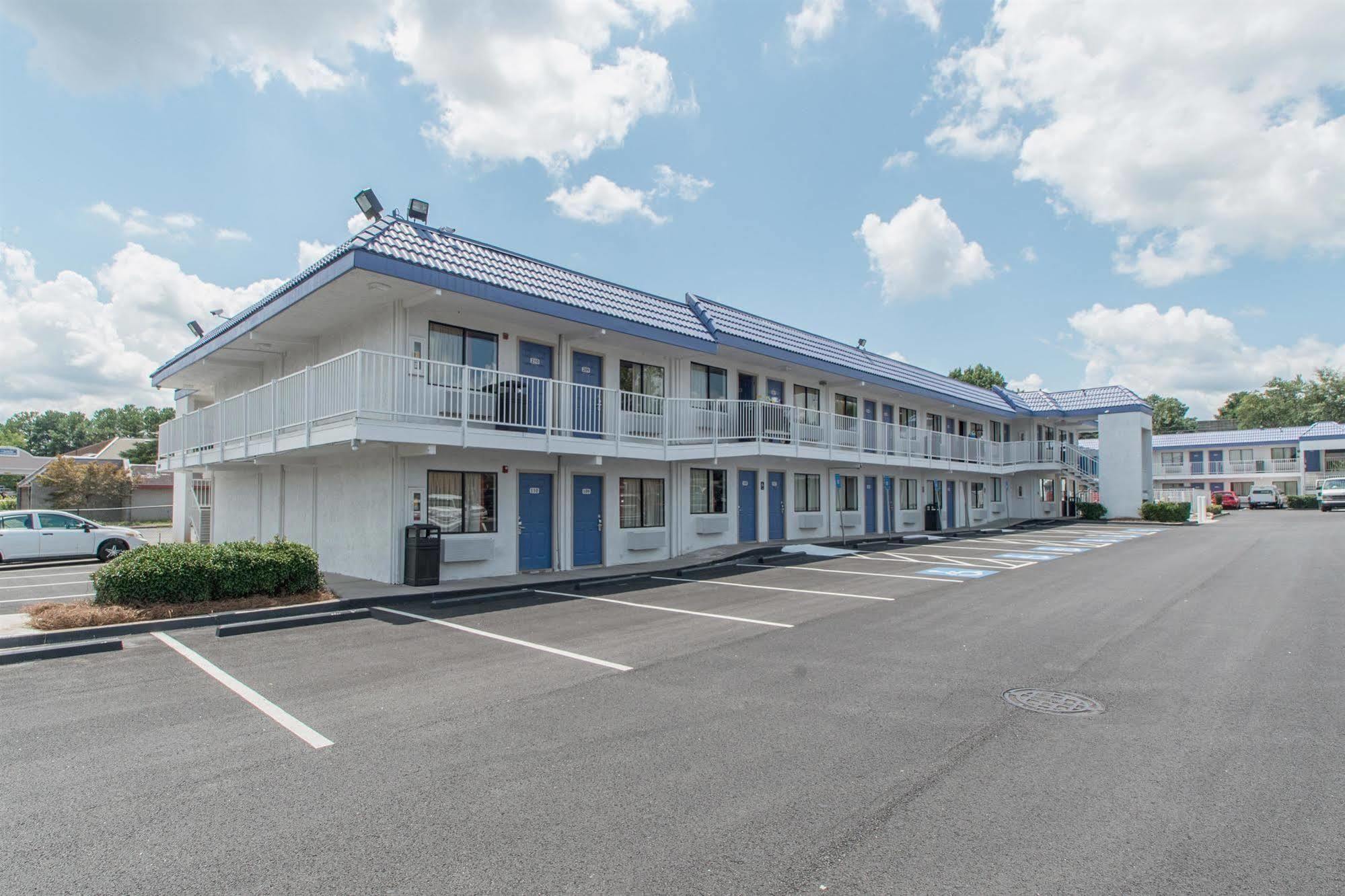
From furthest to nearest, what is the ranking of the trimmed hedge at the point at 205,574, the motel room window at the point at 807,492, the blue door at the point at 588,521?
the motel room window at the point at 807,492, the blue door at the point at 588,521, the trimmed hedge at the point at 205,574

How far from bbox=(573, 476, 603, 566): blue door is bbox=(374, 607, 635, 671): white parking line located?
5.58 m

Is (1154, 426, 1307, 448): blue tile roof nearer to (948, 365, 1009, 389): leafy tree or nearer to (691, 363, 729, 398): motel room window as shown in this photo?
(948, 365, 1009, 389): leafy tree

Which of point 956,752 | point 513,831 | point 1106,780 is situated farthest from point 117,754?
point 1106,780

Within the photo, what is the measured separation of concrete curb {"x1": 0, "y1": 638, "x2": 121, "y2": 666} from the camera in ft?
25.7

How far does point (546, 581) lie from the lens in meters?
13.7

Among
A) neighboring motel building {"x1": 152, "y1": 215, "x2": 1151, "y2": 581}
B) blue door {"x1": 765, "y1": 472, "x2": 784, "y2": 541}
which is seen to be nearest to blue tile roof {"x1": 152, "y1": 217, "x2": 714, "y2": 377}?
neighboring motel building {"x1": 152, "y1": 215, "x2": 1151, "y2": 581}

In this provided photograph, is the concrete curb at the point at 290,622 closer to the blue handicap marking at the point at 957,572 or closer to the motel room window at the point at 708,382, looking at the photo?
the motel room window at the point at 708,382

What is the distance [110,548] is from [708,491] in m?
17.0

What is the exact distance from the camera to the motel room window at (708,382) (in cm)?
1942

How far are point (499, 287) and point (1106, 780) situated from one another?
1178 centimetres

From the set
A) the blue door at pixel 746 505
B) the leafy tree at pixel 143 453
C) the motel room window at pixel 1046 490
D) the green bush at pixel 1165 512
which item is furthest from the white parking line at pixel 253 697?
the leafy tree at pixel 143 453

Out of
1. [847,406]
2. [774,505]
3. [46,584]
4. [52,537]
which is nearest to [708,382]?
[774,505]

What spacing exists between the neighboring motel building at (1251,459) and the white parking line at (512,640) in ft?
217

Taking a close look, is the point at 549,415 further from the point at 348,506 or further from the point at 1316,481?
the point at 1316,481
